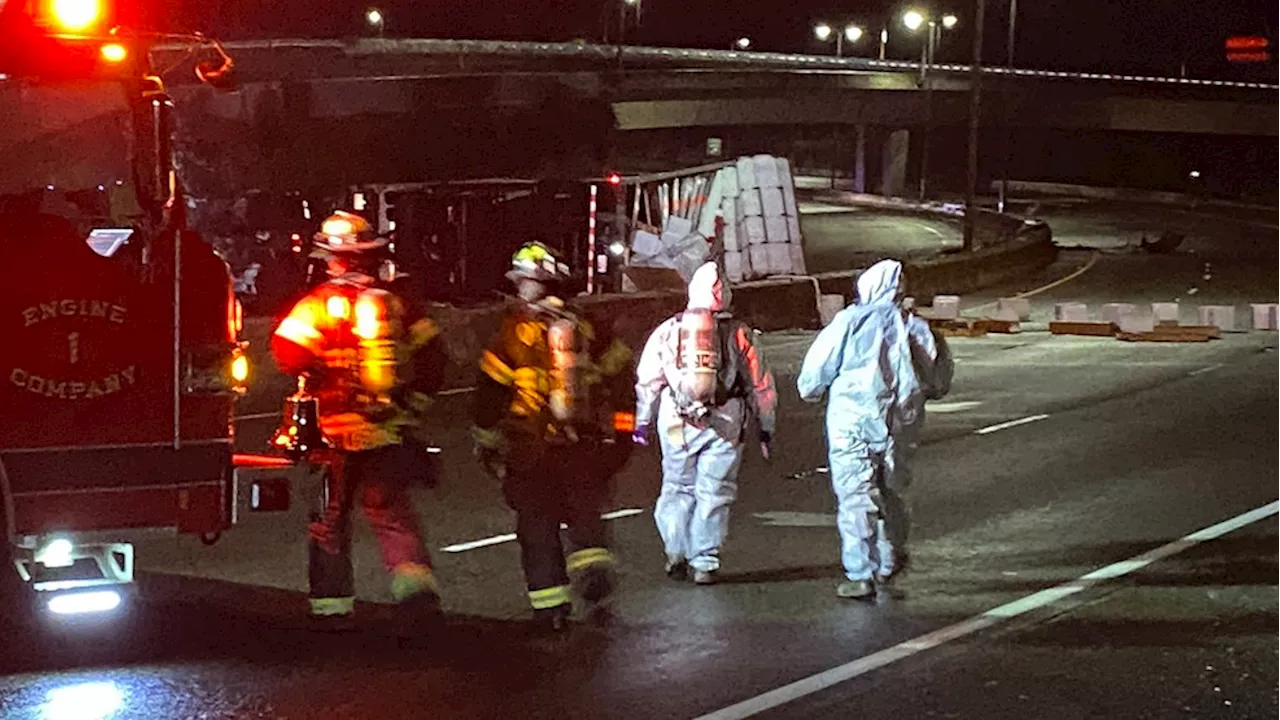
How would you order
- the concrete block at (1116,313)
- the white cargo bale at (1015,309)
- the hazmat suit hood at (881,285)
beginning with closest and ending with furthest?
the hazmat suit hood at (881,285) → the concrete block at (1116,313) → the white cargo bale at (1015,309)

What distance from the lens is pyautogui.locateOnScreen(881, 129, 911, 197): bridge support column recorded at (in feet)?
258

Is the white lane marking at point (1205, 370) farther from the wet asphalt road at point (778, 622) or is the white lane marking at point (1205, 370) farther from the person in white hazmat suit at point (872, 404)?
the person in white hazmat suit at point (872, 404)

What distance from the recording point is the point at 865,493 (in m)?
9.23

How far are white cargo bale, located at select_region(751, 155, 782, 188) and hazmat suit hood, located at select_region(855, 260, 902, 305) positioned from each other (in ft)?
61.8

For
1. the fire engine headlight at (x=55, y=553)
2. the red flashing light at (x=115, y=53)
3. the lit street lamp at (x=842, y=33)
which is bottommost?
the fire engine headlight at (x=55, y=553)

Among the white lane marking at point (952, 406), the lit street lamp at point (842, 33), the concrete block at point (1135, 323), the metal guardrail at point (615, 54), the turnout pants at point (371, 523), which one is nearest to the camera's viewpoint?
the turnout pants at point (371, 523)

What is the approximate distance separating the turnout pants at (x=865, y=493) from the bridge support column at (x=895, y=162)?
69.7 metres

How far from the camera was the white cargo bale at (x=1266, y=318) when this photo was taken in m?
27.1

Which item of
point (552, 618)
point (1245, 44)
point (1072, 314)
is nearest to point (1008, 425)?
point (552, 618)

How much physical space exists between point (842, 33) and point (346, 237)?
10959 centimetres

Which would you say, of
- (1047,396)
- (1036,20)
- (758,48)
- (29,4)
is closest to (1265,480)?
(1047,396)

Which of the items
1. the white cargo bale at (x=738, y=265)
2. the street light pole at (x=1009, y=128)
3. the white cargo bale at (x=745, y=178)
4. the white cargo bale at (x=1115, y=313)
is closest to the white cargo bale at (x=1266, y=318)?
the white cargo bale at (x=1115, y=313)

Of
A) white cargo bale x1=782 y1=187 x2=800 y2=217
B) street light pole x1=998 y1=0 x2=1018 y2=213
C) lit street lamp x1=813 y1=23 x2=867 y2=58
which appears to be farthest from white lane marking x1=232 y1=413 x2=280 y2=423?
lit street lamp x1=813 y1=23 x2=867 y2=58

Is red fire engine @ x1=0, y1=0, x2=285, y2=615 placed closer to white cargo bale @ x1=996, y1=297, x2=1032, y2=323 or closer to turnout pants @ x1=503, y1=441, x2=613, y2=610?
turnout pants @ x1=503, y1=441, x2=613, y2=610
